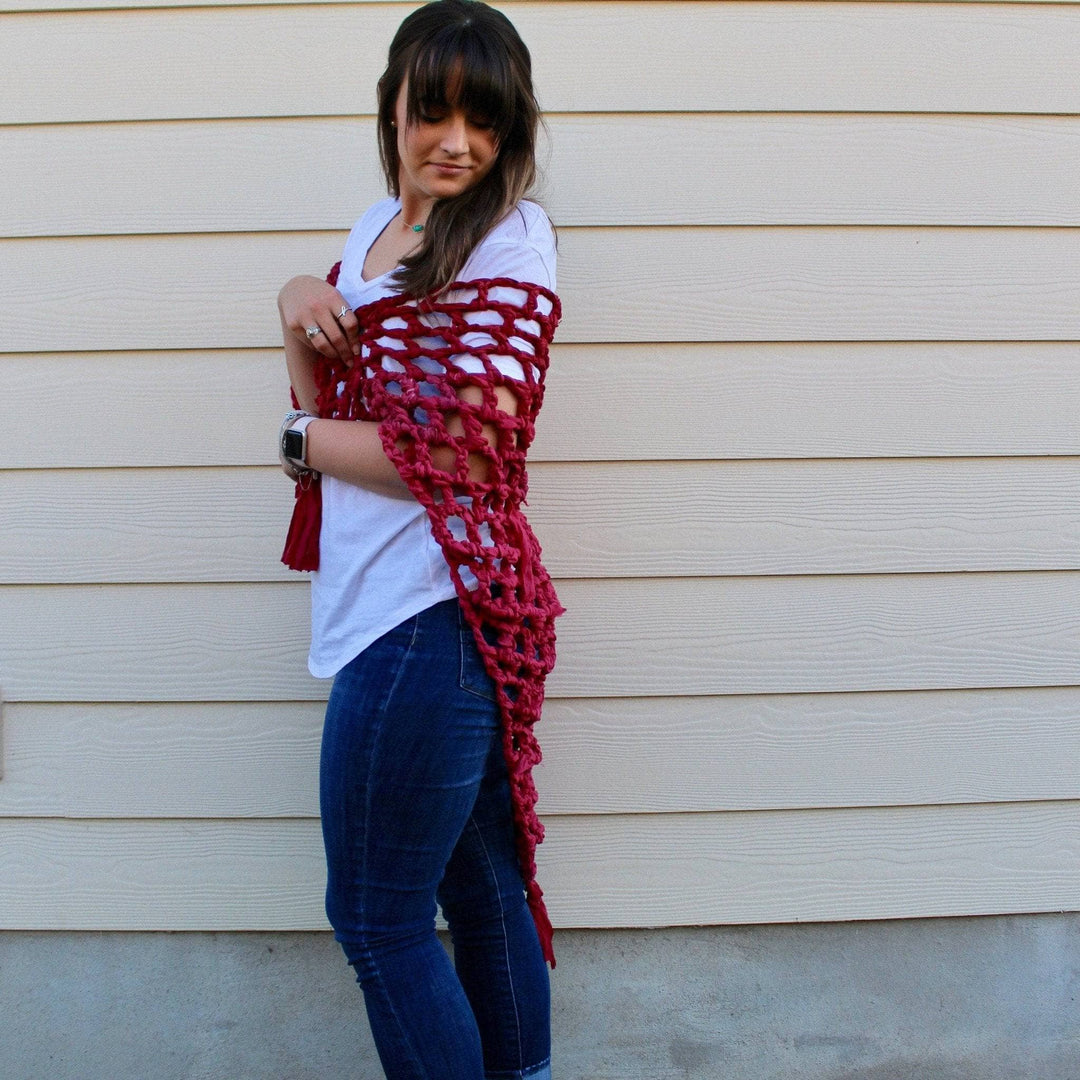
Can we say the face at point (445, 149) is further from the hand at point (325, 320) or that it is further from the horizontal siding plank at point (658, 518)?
the horizontal siding plank at point (658, 518)

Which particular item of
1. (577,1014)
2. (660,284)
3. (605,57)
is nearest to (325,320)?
(660,284)

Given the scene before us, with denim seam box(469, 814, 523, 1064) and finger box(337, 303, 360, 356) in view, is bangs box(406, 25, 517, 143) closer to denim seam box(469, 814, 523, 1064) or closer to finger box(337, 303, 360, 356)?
finger box(337, 303, 360, 356)

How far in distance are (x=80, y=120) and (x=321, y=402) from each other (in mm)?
827

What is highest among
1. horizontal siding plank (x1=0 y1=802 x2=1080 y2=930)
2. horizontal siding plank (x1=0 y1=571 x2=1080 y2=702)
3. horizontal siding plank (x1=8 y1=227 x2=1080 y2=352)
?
horizontal siding plank (x1=8 y1=227 x2=1080 y2=352)

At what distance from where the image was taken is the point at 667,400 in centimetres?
174

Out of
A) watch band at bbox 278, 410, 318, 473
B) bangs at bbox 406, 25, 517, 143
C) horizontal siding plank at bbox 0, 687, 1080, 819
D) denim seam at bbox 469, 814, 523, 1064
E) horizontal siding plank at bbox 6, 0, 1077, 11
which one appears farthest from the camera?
horizontal siding plank at bbox 0, 687, 1080, 819

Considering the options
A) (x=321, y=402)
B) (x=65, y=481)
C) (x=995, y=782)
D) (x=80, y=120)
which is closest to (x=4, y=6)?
(x=80, y=120)

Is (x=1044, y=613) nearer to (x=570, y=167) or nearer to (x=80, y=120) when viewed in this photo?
(x=570, y=167)

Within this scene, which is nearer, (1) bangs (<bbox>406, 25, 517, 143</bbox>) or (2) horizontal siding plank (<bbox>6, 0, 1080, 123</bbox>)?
(1) bangs (<bbox>406, 25, 517, 143</bbox>)

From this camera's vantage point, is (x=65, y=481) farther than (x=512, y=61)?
Yes

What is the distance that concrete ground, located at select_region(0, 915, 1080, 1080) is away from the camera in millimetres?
1838

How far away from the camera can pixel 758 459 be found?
5.76 ft

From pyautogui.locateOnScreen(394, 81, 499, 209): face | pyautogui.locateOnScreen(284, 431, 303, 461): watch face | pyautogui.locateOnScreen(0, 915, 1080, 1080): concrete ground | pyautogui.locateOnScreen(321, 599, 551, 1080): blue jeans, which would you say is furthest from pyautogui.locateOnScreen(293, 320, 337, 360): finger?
pyautogui.locateOnScreen(0, 915, 1080, 1080): concrete ground

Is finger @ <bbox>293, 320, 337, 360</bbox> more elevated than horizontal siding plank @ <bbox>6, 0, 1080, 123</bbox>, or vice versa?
horizontal siding plank @ <bbox>6, 0, 1080, 123</bbox>
